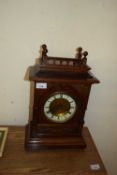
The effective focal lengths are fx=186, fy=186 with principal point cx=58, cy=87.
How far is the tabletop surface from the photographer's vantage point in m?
0.79

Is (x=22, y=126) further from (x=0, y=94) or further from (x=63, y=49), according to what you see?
(x=63, y=49)

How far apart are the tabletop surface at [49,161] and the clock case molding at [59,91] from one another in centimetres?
3

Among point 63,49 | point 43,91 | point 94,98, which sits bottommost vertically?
point 94,98

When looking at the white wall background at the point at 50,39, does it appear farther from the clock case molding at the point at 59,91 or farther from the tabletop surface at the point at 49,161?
the tabletop surface at the point at 49,161

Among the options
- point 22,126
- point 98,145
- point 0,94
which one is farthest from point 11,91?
point 98,145

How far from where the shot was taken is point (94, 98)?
1.11 meters

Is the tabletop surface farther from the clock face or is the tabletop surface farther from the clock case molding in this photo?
the clock face

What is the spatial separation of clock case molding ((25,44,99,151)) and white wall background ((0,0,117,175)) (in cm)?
11

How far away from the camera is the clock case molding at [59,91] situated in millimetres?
799

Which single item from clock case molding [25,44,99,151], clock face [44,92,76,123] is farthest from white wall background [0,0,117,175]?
clock face [44,92,76,123]

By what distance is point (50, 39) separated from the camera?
935 millimetres

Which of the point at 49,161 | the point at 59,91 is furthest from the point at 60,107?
the point at 49,161

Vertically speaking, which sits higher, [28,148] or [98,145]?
[28,148]

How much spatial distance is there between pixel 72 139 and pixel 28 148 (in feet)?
0.72
